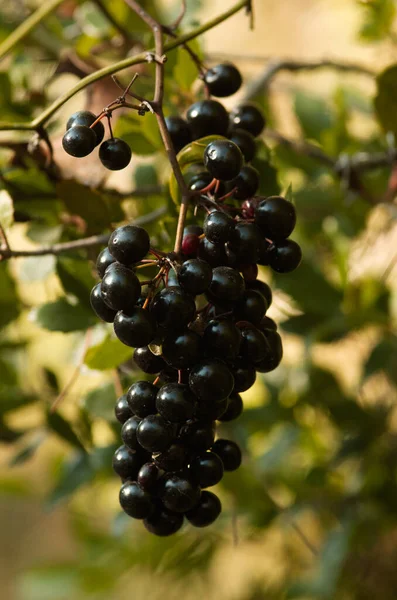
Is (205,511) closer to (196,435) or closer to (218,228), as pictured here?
(196,435)

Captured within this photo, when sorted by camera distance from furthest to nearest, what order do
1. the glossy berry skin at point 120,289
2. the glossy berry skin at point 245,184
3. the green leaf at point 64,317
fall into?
the green leaf at point 64,317 → the glossy berry skin at point 245,184 → the glossy berry skin at point 120,289

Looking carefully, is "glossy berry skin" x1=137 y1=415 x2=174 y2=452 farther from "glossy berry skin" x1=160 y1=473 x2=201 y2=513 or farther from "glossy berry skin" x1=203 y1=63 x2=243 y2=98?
"glossy berry skin" x1=203 y1=63 x2=243 y2=98

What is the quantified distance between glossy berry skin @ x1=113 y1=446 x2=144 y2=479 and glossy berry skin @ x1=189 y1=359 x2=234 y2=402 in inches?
3.2

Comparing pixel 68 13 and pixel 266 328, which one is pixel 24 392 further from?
pixel 68 13

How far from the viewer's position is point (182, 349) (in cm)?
42

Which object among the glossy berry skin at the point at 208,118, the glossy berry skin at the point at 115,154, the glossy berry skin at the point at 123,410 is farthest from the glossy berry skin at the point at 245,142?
the glossy berry skin at the point at 123,410

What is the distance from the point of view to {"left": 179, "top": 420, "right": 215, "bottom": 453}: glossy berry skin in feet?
1.47

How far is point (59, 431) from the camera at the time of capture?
818mm

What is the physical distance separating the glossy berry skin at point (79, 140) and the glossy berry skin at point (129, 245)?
0.21ft

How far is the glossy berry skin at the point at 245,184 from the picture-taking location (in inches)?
20.2

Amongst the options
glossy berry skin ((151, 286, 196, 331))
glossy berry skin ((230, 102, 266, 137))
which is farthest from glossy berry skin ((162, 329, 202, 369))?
glossy berry skin ((230, 102, 266, 137))

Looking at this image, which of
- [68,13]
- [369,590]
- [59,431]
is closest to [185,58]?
[59,431]

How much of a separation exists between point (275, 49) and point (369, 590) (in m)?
1.35

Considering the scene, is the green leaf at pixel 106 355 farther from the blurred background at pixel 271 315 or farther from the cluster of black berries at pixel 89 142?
the cluster of black berries at pixel 89 142
